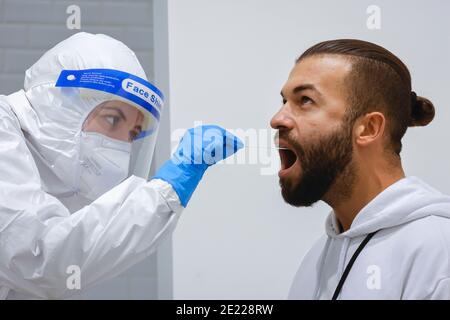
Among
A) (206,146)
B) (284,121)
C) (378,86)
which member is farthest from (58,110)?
(378,86)

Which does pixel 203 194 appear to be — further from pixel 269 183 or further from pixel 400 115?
pixel 400 115

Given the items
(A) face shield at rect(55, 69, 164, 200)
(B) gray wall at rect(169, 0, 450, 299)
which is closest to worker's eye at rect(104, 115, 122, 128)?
(A) face shield at rect(55, 69, 164, 200)

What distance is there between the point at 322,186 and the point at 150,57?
114cm

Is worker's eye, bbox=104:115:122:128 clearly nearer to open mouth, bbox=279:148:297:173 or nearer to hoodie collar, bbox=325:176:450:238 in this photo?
open mouth, bbox=279:148:297:173

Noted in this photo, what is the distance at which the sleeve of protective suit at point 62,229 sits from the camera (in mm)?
1584

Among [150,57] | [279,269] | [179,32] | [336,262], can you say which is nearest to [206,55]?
[179,32]

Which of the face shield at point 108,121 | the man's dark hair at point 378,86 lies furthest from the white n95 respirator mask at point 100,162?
the man's dark hair at point 378,86

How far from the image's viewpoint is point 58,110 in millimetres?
1824

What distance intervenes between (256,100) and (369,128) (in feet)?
2.30

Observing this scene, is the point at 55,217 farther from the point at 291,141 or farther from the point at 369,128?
the point at 369,128

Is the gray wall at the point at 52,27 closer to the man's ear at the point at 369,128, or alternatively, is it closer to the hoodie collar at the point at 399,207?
the man's ear at the point at 369,128

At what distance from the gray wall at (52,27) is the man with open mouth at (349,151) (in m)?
1.02

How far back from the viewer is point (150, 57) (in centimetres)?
251

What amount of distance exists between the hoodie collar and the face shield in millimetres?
704
